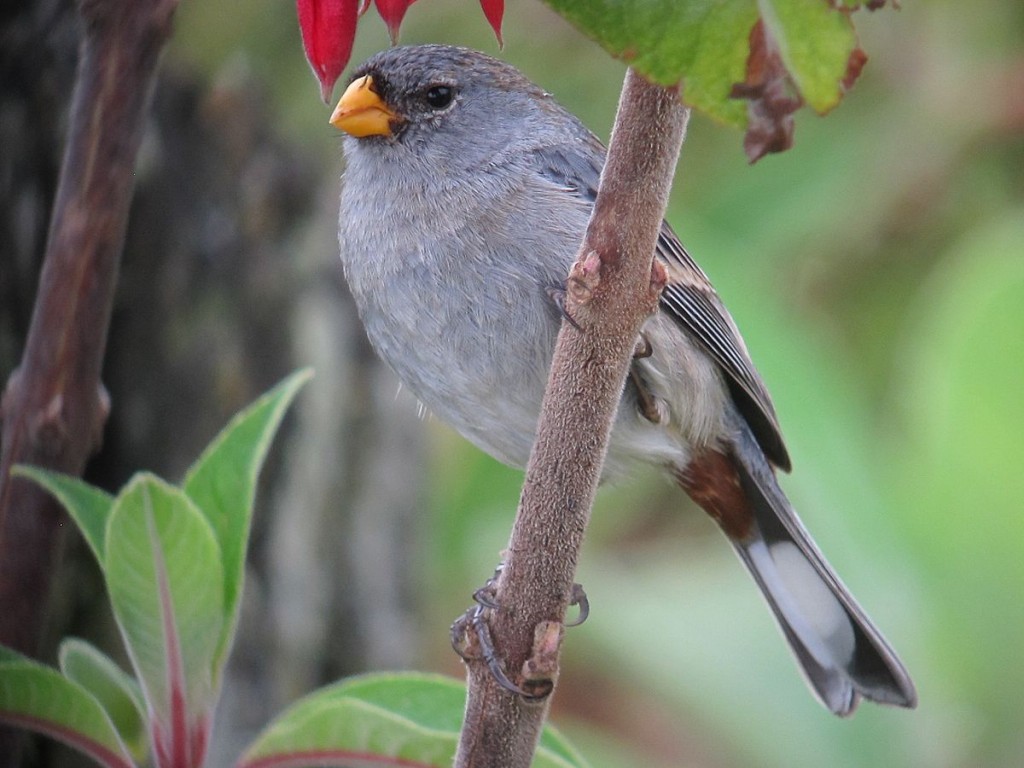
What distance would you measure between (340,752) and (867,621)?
1529 mm

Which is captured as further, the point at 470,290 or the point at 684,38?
the point at 470,290

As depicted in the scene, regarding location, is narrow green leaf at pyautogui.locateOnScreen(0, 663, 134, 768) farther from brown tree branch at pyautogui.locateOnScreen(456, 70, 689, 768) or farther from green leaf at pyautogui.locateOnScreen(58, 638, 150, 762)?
brown tree branch at pyautogui.locateOnScreen(456, 70, 689, 768)

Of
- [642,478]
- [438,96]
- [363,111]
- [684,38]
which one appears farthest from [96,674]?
[642,478]

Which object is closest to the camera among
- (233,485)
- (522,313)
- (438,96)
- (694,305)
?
(233,485)

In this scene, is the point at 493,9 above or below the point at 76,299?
above

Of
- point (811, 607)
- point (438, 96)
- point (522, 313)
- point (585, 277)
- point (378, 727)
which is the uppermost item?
point (438, 96)

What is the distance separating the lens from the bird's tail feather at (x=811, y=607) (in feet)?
9.07

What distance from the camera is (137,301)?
10.1ft

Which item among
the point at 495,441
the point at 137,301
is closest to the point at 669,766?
the point at 495,441

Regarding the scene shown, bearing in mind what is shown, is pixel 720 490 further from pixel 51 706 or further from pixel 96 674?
pixel 51 706

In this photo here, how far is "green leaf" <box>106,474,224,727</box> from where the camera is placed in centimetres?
162

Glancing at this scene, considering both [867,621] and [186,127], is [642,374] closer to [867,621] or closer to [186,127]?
[867,621]

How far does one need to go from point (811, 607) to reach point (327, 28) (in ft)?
6.57

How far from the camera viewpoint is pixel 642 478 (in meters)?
3.68
